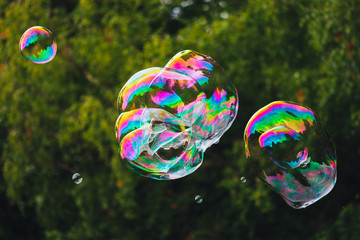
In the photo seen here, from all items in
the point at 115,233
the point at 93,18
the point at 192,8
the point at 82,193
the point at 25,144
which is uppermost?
the point at 93,18

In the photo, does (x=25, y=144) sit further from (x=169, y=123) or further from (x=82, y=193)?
(x=169, y=123)

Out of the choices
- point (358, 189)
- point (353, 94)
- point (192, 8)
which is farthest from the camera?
point (192, 8)

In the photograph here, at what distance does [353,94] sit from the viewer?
14.7 ft

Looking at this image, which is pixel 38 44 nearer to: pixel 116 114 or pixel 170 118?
pixel 170 118

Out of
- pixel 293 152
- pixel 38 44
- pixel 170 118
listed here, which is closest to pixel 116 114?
pixel 38 44

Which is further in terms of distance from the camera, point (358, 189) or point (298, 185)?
point (358, 189)

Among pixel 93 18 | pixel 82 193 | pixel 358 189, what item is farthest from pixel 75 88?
pixel 358 189

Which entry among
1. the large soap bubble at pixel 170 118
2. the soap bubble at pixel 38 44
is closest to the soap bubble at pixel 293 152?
the large soap bubble at pixel 170 118

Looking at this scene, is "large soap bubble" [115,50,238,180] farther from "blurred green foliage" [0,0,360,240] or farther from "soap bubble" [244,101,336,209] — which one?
"blurred green foliage" [0,0,360,240]

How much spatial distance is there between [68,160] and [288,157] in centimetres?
425

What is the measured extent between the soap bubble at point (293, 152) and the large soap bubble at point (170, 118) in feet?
0.73

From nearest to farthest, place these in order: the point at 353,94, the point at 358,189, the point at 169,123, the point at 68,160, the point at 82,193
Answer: the point at 169,123 < the point at 353,94 < the point at 358,189 < the point at 82,193 < the point at 68,160

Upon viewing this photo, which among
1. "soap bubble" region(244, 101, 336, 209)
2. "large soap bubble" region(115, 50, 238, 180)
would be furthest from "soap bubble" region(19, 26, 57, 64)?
"soap bubble" region(244, 101, 336, 209)

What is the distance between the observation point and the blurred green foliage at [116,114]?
17.7 ft
